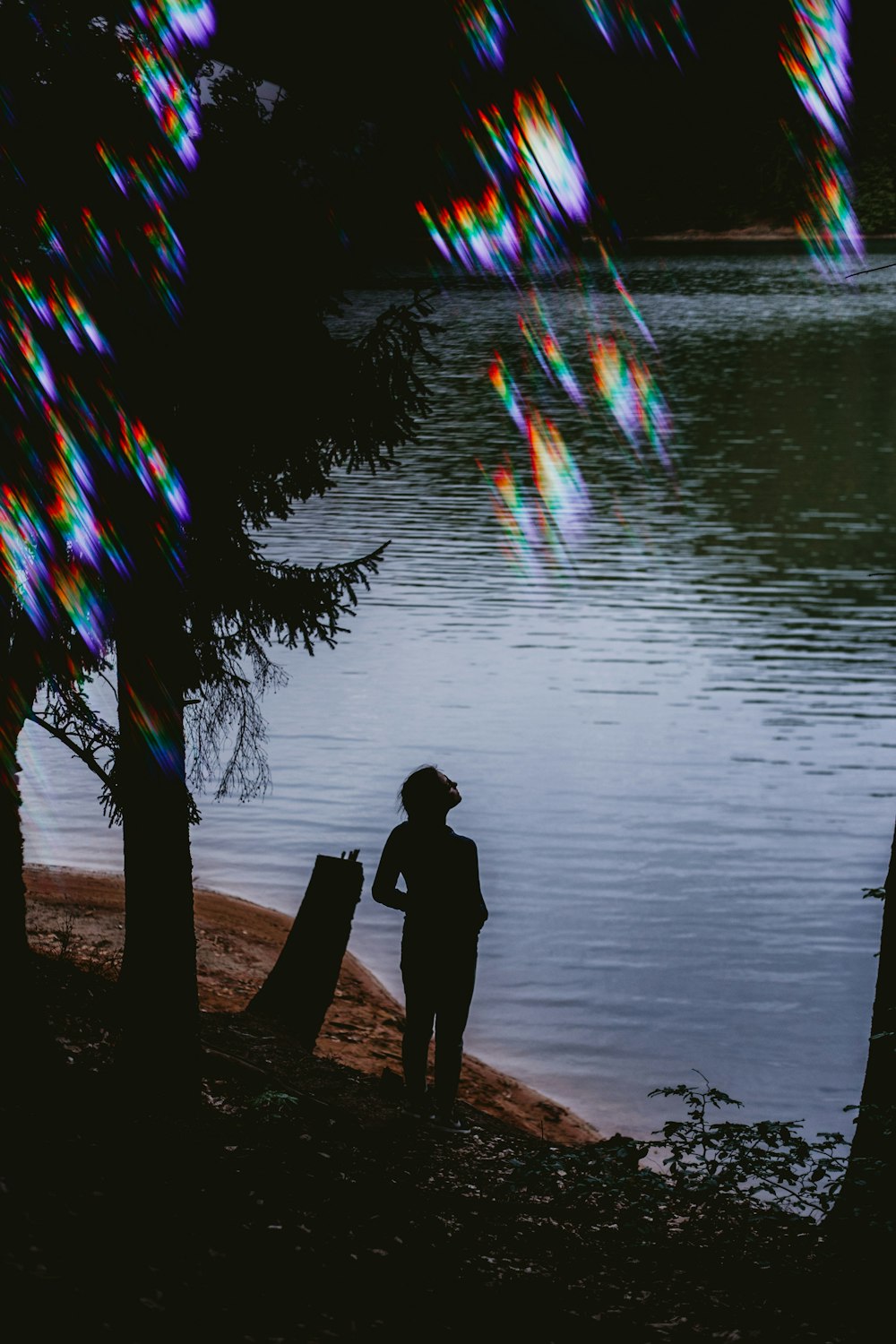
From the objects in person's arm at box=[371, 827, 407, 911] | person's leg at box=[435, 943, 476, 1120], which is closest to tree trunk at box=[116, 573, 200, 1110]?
person's arm at box=[371, 827, 407, 911]

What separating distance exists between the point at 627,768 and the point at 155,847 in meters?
10.7

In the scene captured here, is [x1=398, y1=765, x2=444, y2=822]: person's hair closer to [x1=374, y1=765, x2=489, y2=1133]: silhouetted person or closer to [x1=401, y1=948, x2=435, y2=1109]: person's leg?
[x1=374, y1=765, x2=489, y2=1133]: silhouetted person

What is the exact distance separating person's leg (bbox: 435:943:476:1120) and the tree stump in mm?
2040

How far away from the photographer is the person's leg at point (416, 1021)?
25.3ft

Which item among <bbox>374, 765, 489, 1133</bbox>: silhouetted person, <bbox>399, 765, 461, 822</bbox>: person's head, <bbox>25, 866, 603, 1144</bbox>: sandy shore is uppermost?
<bbox>399, 765, 461, 822</bbox>: person's head

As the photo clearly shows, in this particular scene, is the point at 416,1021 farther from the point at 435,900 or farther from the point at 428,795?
the point at 428,795

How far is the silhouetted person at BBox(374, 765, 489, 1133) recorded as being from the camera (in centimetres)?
750

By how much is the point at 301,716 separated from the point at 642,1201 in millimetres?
13780

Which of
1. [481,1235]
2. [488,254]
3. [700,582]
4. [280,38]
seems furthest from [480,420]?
[488,254]

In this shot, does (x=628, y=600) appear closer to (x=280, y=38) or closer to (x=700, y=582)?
(x=700, y=582)

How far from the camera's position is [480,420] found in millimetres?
48406

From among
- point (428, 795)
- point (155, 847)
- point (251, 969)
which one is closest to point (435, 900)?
point (428, 795)

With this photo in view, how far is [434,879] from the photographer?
7.54 meters

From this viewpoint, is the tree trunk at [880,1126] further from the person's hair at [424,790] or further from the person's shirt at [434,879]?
the person's hair at [424,790]
